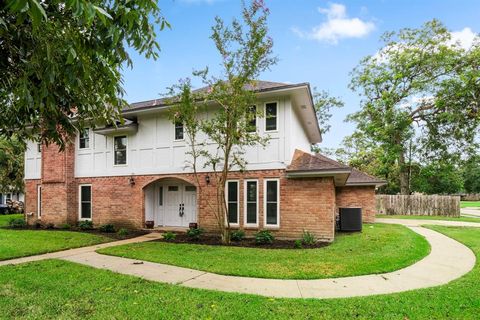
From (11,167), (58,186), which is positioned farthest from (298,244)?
(11,167)

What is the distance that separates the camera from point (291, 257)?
825 centimetres

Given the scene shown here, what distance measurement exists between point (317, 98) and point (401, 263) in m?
Answer: 22.8

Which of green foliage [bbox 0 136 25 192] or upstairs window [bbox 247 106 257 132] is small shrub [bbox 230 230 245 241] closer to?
upstairs window [bbox 247 106 257 132]

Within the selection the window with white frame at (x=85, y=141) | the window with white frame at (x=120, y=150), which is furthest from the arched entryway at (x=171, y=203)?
the window with white frame at (x=85, y=141)

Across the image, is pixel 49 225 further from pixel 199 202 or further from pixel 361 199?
pixel 361 199

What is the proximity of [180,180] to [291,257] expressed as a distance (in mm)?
7406

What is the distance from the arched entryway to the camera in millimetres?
14289

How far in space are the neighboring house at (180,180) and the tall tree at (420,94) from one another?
435 inches

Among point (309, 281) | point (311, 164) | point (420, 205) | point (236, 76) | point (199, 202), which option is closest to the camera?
point (309, 281)

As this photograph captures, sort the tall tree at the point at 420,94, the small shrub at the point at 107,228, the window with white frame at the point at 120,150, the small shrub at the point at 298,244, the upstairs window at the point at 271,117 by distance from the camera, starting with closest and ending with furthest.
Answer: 1. the small shrub at the point at 298,244
2. the upstairs window at the point at 271,117
3. the small shrub at the point at 107,228
4. the window with white frame at the point at 120,150
5. the tall tree at the point at 420,94

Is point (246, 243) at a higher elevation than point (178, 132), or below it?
below

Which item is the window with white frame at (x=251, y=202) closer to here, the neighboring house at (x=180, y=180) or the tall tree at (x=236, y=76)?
the neighboring house at (x=180, y=180)

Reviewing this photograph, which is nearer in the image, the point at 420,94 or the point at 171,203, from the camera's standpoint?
the point at 171,203

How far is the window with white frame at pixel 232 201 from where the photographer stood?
477 inches
